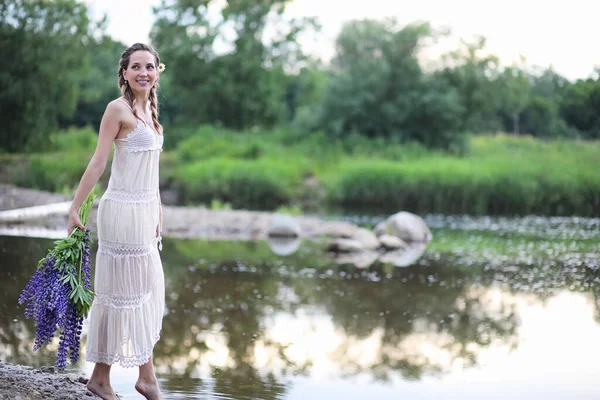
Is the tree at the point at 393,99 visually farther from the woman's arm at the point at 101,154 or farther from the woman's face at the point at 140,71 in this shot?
the woman's arm at the point at 101,154

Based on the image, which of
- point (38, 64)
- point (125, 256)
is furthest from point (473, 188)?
point (125, 256)

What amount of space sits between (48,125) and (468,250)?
12.9 metres

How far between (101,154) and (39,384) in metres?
1.12

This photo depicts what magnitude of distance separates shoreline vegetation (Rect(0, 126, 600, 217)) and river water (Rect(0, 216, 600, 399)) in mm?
6367

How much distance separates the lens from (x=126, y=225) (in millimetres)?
3703

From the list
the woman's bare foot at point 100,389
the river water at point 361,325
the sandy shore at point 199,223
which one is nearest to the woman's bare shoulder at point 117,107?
the woman's bare foot at point 100,389

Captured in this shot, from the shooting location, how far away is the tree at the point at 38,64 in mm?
19078

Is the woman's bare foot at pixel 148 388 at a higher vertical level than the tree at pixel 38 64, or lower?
lower

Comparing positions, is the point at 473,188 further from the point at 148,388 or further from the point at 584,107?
the point at 148,388

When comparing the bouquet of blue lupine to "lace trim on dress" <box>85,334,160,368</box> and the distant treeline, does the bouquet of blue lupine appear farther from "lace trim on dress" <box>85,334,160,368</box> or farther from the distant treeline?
the distant treeline

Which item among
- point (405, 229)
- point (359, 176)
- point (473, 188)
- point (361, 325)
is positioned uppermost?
point (359, 176)

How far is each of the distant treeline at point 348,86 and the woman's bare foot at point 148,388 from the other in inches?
717

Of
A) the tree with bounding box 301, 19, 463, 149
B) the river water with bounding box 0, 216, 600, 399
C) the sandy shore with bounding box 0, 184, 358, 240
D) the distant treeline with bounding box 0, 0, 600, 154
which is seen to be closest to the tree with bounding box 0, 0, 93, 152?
the distant treeline with bounding box 0, 0, 600, 154

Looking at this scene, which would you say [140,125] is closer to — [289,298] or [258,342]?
[258,342]
